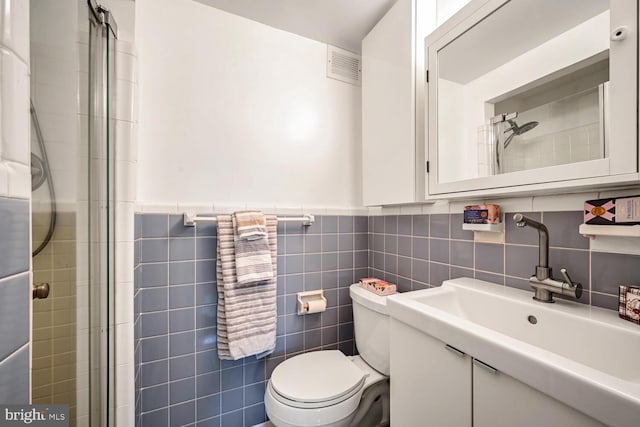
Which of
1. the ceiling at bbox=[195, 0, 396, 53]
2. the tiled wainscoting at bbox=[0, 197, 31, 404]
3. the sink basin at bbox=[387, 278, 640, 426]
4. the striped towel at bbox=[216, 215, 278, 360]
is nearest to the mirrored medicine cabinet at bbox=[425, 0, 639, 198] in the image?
the sink basin at bbox=[387, 278, 640, 426]

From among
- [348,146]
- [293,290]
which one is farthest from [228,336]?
[348,146]

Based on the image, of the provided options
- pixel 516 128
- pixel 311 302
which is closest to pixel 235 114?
pixel 311 302

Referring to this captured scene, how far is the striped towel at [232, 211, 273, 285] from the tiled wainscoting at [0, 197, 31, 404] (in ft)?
2.81

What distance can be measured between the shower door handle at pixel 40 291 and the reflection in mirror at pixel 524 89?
48.3 inches

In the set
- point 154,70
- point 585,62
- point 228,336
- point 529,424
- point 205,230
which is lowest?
point 228,336

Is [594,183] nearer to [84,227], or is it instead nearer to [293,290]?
[293,290]

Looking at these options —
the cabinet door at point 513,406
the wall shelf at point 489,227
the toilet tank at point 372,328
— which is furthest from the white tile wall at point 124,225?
the wall shelf at point 489,227

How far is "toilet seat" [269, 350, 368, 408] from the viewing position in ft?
3.28

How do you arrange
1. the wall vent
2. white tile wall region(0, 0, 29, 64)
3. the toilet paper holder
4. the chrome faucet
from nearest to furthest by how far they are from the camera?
white tile wall region(0, 0, 29, 64) < the chrome faucet < the toilet paper holder < the wall vent

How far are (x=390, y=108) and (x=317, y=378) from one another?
4.24ft

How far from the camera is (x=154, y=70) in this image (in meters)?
1.21

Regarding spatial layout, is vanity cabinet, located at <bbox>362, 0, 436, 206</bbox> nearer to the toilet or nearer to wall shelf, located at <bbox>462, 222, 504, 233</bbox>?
wall shelf, located at <bbox>462, 222, 504, 233</bbox>

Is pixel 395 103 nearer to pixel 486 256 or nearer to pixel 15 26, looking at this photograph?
pixel 486 256

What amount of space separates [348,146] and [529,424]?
1.45 m
